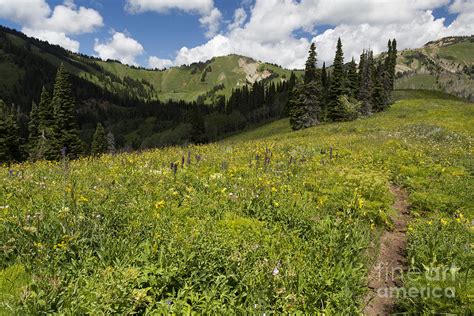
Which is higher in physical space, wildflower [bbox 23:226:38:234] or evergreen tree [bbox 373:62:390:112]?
evergreen tree [bbox 373:62:390:112]

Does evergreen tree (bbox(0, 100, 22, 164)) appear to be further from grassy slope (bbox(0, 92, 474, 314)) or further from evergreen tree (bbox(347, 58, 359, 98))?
evergreen tree (bbox(347, 58, 359, 98))

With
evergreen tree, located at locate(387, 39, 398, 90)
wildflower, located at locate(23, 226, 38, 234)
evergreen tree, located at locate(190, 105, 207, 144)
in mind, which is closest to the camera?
wildflower, located at locate(23, 226, 38, 234)

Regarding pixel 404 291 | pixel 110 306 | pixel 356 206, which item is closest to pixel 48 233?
pixel 110 306

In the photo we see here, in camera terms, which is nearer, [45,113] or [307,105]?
[45,113]

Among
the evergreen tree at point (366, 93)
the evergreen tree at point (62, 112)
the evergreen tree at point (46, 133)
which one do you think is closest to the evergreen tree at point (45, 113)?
the evergreen tree at point (46, 133)

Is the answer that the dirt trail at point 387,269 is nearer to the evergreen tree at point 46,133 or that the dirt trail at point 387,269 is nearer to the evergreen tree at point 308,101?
the evergreen tree at point 46,133

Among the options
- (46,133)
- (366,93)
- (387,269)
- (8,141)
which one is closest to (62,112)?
(46,133)

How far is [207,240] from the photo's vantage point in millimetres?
4680

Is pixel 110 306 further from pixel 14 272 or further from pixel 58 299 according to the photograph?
pixel 14 272

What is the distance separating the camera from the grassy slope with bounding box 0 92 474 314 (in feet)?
12.2

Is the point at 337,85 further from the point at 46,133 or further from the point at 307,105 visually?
the point at 46,133

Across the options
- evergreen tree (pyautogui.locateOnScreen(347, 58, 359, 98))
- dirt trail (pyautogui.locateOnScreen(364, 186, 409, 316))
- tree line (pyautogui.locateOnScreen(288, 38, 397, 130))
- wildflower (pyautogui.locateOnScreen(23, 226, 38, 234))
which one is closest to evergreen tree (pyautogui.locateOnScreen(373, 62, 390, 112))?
tree line (pyautogui.locateOnScreen(288, 38, 397, 130))

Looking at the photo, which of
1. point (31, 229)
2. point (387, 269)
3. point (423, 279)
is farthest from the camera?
point (387, 269)

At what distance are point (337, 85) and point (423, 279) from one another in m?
60.0
